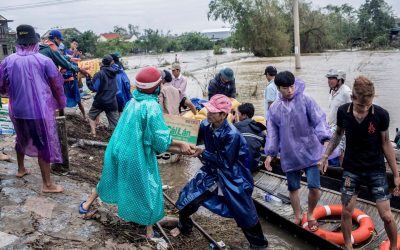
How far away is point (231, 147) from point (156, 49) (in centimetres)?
7507

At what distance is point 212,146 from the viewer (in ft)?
14.4

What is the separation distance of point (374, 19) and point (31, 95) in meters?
65.0

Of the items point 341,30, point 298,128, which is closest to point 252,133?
point 298,128

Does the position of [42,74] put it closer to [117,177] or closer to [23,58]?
[23,58]

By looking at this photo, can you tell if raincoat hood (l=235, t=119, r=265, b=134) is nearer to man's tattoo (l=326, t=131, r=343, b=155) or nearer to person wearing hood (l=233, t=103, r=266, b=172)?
person wearing hood (l=233, t=103, r=266, b=172)

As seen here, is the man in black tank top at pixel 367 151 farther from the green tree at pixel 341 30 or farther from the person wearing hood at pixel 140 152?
the green tree at pixel 341 30

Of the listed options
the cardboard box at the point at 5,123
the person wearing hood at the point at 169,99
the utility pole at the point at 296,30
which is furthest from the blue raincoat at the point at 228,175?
the utility pole at the point at 296,30

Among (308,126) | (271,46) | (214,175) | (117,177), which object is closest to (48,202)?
(117,177)

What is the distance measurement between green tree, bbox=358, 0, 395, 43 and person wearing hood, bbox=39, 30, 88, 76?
59300mm

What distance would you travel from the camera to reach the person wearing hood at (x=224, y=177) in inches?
167

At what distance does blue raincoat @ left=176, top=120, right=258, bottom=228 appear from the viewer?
4.27 metres

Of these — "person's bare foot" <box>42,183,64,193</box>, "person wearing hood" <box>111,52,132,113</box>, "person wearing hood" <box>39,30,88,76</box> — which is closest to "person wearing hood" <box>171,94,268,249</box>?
"person's bare foot" <box>42,183,64,193</box>

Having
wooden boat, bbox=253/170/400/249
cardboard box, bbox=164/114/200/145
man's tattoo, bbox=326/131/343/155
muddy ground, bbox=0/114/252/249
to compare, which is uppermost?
cardboard box, bbox=164/114/200/145

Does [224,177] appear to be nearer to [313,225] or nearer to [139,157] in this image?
[139,157]
